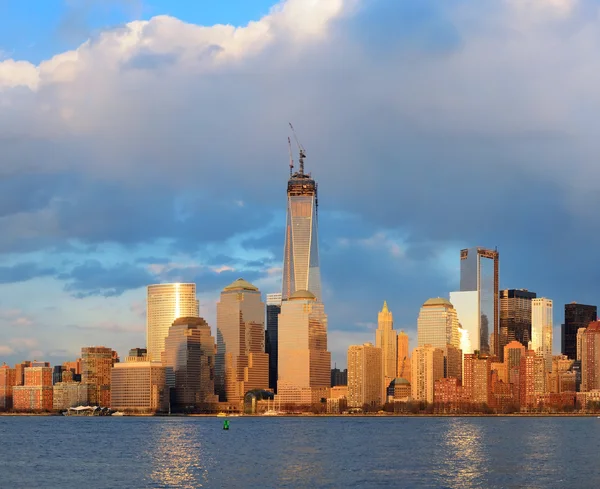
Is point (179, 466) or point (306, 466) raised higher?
point (306, 466)

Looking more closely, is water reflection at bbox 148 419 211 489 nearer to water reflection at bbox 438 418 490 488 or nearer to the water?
the water

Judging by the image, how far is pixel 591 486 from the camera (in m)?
122

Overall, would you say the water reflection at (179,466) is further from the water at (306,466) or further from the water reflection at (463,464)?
the water reflection at (463,464)

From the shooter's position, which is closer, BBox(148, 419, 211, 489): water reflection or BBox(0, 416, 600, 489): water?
BBox(0, 416, 600, 489): water

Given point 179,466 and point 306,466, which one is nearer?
point 306,466

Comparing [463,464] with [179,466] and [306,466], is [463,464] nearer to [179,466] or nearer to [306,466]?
[306,466]

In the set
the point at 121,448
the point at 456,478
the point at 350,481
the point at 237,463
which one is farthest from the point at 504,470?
the point at 121,448

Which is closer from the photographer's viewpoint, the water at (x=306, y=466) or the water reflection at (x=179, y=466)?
the water at (x=306, y=466)

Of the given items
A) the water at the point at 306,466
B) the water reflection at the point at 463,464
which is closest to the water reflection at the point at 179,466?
the water at the point at 306,466

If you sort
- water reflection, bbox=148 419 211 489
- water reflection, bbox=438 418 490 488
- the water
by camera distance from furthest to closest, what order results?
water reflection, bbox=148 419 211 489 < the water < water reflection, bbox=438 418 490 488

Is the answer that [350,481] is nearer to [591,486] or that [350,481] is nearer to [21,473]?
[591,486]

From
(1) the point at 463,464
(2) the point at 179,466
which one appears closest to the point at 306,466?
(2) the point at 179,466

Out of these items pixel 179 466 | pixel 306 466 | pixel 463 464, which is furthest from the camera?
pixel 463 464

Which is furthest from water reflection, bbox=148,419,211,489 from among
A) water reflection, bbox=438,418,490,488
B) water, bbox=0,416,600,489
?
water reflection, bbox=438,418,490,488
